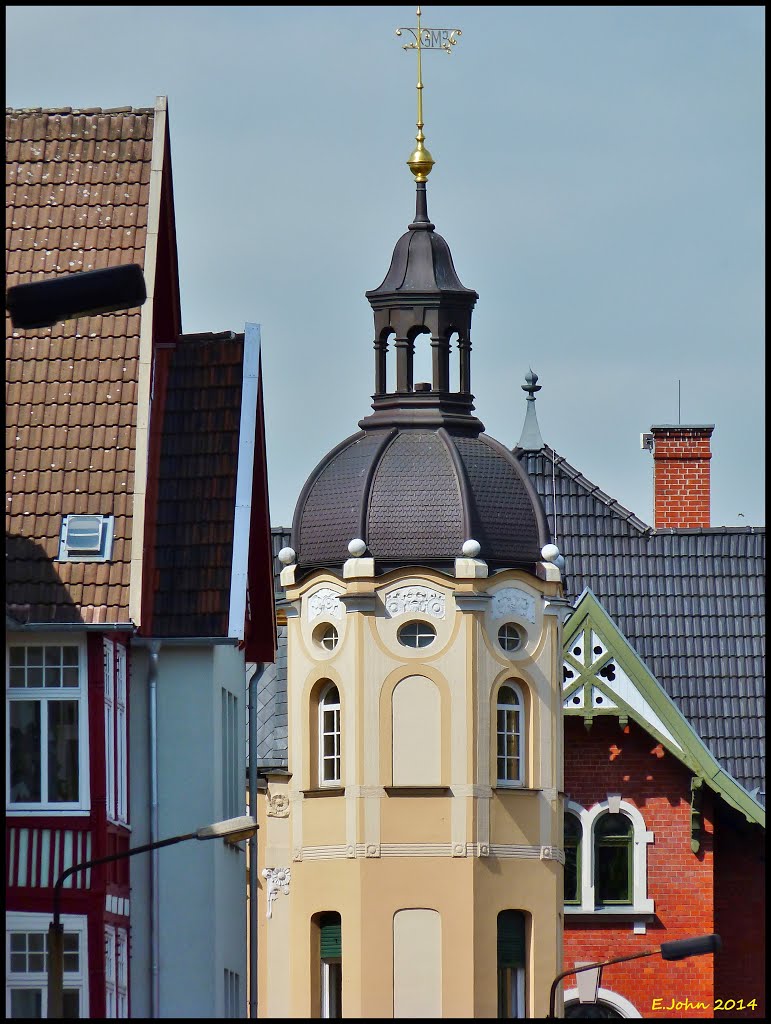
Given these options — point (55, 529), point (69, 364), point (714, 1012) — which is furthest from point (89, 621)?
point (714, 1012)

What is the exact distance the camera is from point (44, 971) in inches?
1099

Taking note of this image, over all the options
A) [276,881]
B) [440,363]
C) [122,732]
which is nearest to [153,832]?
[122,732]

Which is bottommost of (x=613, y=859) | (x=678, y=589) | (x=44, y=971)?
(x=44, y=971)

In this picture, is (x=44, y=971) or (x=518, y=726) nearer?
(x=44, y=971)

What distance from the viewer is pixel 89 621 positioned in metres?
28.7

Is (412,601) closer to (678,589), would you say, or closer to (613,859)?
(613,859)

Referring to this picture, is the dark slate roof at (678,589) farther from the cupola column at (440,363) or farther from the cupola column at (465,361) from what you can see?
the cupola column at (440,363)

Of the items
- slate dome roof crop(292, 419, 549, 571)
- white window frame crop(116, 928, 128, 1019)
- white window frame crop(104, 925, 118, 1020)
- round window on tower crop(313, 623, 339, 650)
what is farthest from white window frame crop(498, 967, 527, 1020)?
white window frame crop(104, 925, 118, 1020)

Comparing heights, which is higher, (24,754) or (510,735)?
(510,735)

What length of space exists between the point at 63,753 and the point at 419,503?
1783 cm

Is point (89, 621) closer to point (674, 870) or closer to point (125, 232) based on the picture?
point (125, 232)

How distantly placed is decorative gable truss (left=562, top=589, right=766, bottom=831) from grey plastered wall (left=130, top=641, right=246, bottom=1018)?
1562cm

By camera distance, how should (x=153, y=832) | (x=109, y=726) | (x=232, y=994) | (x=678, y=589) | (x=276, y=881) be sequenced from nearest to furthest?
(x=109, y=726), (x=153, y=832), (x=232, y=994), (x=276, y=881), (x=678, y=589)

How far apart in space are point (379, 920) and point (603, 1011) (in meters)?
3.62
